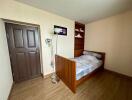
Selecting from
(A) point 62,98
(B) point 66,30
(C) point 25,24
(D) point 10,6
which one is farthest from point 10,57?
(B) point 66,30

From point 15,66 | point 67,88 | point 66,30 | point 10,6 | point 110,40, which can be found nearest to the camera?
point 10,6

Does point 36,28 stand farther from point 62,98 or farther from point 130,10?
point 130,10

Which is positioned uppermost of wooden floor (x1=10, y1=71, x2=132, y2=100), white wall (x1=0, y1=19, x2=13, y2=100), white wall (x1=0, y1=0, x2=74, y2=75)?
white wall (x1=0, y1=0, x2=74, y2=75)

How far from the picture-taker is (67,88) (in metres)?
1.94

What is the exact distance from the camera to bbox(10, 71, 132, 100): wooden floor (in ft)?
5.32

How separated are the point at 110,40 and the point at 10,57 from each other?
3672mm

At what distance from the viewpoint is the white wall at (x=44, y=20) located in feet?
5.49

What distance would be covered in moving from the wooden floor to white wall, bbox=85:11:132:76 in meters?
0.70

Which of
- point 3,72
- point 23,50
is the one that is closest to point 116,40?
point 23,50

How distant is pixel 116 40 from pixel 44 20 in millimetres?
2830

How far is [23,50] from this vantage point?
214 centimetres

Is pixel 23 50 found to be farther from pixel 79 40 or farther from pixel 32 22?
pixel 79 40

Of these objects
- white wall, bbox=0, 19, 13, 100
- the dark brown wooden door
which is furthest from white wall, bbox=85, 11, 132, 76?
white wall, bbox=0, 19, 13, 100

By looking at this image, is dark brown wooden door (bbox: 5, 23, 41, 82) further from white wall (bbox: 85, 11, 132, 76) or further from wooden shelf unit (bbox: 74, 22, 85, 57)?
white wall (bbox: 85, 11, 132, 76)
